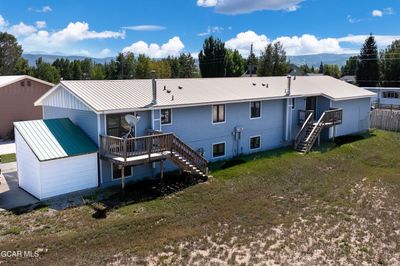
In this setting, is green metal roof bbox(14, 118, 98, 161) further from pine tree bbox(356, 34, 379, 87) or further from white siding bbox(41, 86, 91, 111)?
pine tree bbox(356, 34, 379, 87)

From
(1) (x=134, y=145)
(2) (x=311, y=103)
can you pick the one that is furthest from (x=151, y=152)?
(2) (x=311, y=103)

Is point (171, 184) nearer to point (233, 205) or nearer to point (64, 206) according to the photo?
point (233, 205)

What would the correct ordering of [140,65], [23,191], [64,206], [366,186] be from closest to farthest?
[64,206] → [23,191] → [366,186] → [140,65]

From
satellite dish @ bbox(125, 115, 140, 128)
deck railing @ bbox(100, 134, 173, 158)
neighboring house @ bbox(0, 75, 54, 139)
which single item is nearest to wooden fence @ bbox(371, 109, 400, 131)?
deck railing @ bbox(100, 134, 173, 158)

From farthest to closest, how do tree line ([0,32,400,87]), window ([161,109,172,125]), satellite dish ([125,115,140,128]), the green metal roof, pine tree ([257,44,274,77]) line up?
tree line ([0,32,400,87]) → pine tree ([257,44,274,77]) → window ([161,109,172,125]) → satellite dish ([125,115,140,128]) → the green metal roof

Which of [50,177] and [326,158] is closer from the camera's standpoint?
[50,177]

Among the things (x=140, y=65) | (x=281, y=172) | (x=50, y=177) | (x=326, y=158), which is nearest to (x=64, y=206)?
(x=50, y=177)

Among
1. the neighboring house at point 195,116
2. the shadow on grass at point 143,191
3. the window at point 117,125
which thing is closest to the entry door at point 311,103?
the neighboring house at point 195,116

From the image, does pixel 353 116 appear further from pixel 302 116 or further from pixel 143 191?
pixel 143 191
